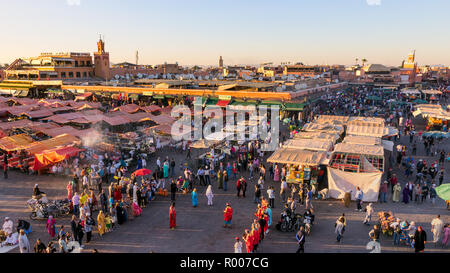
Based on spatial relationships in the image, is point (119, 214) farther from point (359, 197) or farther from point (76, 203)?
point (359, 197)

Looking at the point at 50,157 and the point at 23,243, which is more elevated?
the point at 50,157

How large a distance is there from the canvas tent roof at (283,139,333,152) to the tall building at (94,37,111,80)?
155 feet

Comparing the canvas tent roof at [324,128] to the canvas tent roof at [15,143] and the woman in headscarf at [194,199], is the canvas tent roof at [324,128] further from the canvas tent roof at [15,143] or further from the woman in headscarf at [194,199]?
the canvas tent roof at [15,143]

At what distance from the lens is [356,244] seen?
8969 mm

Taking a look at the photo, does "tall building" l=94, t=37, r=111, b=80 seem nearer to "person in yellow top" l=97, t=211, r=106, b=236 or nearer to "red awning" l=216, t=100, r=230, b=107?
"red awning" l=216, t=100, r=230, b=107

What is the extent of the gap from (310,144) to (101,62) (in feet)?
162

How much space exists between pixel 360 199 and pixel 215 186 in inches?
239

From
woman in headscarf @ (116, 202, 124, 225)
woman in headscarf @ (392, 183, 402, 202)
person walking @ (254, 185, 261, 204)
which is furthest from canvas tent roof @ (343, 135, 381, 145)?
woman in headscarf @ (116, 202, 124, 225)

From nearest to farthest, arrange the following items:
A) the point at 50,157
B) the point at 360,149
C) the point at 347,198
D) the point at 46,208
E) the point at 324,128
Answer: the point at 46,208 → the point at 347,198 → the point at 360,149 → the point at 50,157 → the point at 324,128

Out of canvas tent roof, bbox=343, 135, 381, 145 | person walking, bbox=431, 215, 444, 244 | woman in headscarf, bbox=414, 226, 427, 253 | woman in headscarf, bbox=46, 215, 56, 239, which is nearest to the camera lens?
woman in headscarf, bbox=414, 226, 427, 253

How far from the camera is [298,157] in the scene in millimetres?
13711

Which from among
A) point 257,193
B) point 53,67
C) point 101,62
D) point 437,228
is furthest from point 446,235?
point 101,62

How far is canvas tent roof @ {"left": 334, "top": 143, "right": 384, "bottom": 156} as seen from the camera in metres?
13.8

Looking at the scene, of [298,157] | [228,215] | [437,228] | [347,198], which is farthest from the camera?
[298,157]
